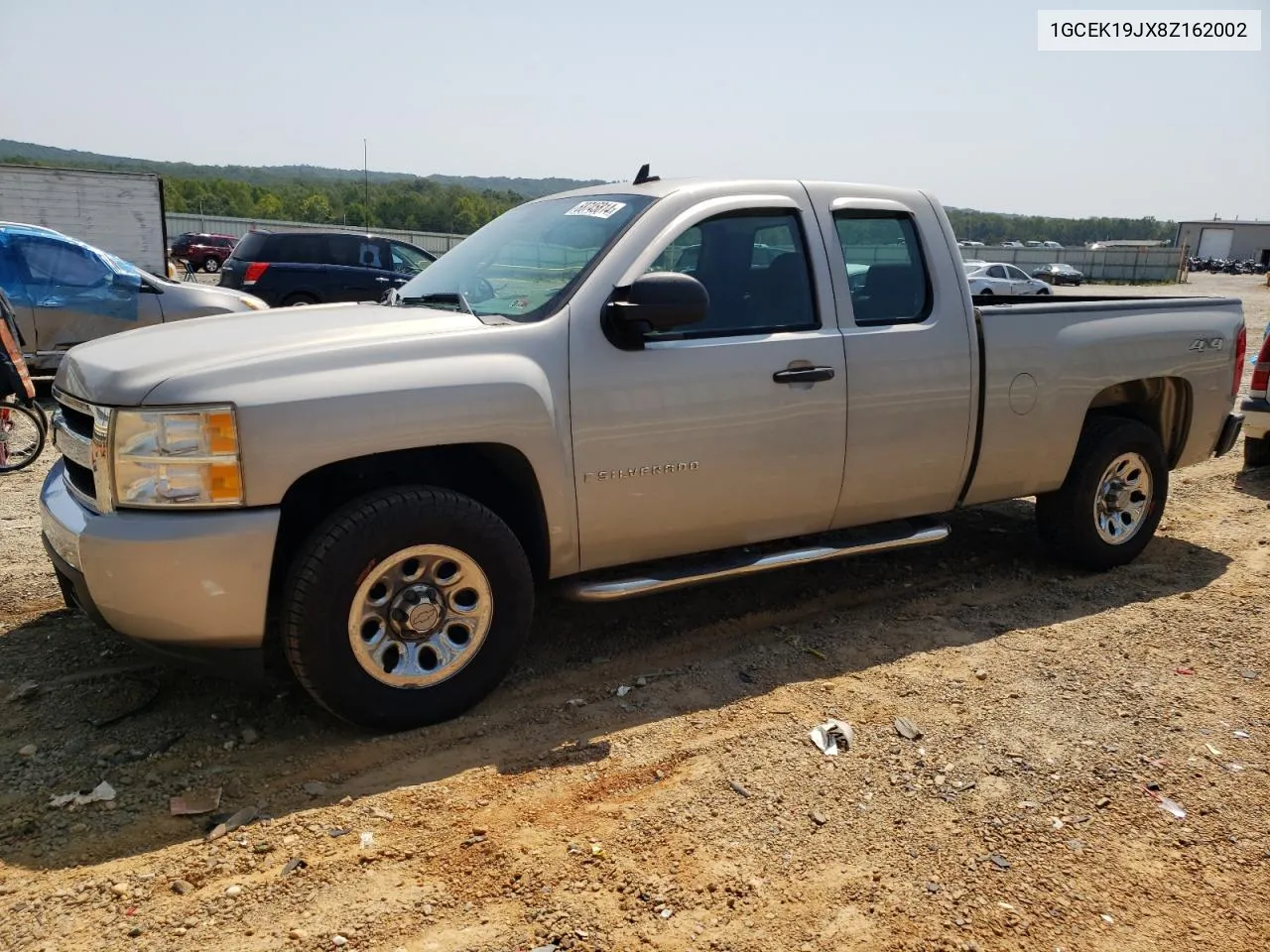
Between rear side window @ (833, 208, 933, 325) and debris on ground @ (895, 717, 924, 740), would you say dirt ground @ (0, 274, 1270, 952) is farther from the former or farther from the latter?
rear side window @ (833, 208, 933, 325)

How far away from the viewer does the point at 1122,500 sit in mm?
5449

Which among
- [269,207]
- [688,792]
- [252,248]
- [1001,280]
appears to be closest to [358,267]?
[252,248]

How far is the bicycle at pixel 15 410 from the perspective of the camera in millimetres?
6816

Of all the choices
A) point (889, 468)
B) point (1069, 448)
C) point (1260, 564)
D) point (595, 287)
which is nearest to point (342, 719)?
point (595, 287)

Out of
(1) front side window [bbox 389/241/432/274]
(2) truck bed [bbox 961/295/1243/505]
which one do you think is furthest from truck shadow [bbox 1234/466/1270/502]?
(1) front side window [bbox 389/241/432/274]

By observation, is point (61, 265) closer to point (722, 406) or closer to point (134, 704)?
point (134, 704)

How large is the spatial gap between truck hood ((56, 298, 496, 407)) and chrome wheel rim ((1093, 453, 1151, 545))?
358cm

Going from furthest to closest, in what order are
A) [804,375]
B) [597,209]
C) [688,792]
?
[597,209], [804,375], [688,792]

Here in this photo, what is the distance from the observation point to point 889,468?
4484 mm

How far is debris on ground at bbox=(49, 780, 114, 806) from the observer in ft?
10.1

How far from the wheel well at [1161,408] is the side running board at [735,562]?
149 cm

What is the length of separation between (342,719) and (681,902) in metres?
1.42

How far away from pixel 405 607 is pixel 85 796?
1.12 metres

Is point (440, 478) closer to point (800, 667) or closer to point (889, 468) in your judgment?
point (800, 667)
